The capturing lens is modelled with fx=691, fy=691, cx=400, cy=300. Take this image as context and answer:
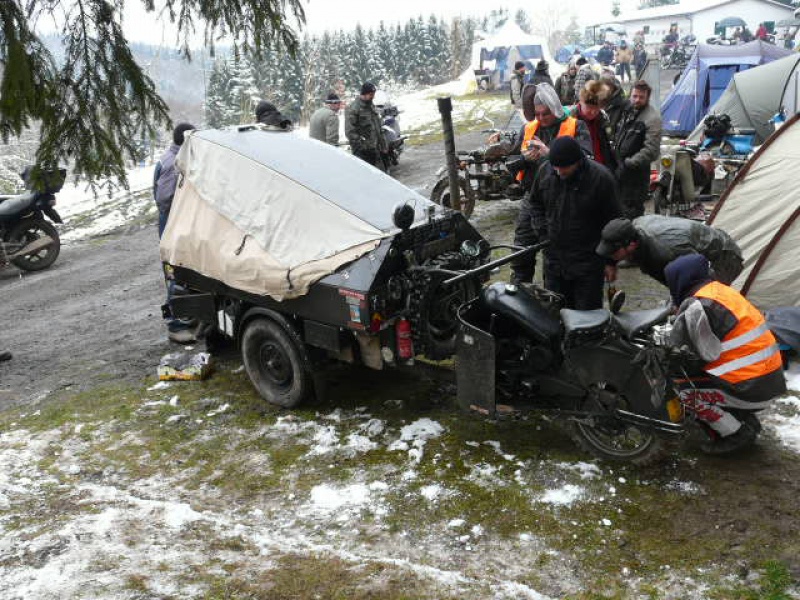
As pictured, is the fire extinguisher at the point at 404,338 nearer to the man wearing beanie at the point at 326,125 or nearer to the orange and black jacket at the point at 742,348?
the orange and black jacket at the point at 742,348

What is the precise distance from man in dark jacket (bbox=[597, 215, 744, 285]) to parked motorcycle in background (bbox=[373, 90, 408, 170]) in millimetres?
10040

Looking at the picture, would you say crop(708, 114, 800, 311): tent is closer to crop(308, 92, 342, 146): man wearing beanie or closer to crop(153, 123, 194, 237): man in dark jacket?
crop(153, 123, 194, 237): man in dark jacket

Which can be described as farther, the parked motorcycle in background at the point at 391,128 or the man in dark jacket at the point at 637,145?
the parked motorcycle in background at the point at 391,128

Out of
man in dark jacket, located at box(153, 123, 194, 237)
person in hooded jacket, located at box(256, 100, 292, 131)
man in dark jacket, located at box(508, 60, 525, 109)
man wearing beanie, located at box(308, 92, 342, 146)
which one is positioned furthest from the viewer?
man in dark jacket, located at box(508, 60, 525, 109)

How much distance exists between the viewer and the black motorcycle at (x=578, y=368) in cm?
407

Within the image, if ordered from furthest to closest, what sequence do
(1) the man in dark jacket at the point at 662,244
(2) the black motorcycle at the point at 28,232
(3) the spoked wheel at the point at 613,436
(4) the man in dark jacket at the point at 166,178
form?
(2) the black motorcycle at the point at 28,232
(4) the man in dark jacket at the point at 166,178
(1) the man in dark jacket at the point at 662,244
(3) the spoked wheel at the point at 613,436

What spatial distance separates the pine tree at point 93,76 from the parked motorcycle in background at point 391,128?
9142 mm

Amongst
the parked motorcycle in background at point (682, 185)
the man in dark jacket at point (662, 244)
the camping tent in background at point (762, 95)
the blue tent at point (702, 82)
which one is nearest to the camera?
the man in dark jacket at point (662, 244)

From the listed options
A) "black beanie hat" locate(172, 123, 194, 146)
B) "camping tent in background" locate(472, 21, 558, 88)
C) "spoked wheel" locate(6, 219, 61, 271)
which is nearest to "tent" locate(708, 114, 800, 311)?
"black beanie hat" locate(172, 123, 194, 146)

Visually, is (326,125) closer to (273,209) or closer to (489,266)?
(273,209)

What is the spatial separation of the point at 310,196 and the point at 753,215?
4335 millimetres

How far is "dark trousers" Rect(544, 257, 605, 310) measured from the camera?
5.19m

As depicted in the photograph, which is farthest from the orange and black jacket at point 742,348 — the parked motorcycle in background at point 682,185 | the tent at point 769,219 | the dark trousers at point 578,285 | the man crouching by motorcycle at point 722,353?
the parked motorcycle in background at point 682,185

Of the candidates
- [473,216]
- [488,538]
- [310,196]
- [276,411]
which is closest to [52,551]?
[276,411]
